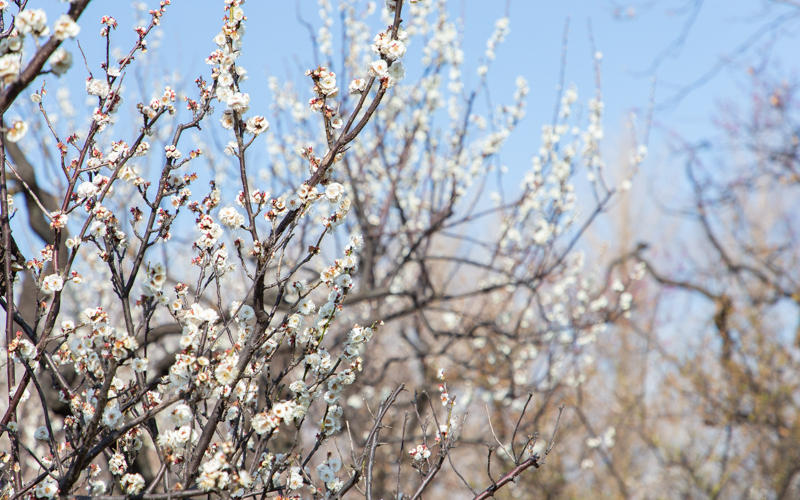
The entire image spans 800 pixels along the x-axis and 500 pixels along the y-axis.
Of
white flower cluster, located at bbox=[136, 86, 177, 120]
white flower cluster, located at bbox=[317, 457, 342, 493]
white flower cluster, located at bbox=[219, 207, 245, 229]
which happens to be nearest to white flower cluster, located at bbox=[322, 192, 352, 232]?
white flower cluster, located at bbox=[219, 207, 245, 229]

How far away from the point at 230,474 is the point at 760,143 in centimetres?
930

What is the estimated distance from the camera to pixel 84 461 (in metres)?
1.32

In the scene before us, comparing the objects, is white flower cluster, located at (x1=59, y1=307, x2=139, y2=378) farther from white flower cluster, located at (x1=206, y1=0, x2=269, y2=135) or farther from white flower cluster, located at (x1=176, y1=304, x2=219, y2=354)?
white flower cluster, located at (x1=206, y1=0, x2=269, y2=135)

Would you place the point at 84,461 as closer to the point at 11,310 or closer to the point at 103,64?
the point at 11,310

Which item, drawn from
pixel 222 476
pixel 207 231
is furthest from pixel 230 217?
pixel 222 476

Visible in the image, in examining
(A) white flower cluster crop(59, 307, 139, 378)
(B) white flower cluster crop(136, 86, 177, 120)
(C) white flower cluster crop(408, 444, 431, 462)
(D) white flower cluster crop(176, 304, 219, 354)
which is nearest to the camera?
(A) white flower cluster crop(59, 307, 139, 378)

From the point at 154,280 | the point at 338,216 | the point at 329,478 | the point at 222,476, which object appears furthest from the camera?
the point at 329,478

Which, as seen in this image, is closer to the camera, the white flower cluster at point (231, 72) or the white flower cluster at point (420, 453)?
the white flower cluster at point (231, 72)

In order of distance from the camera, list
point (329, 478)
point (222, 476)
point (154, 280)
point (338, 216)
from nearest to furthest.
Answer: point (222, 476) → point (154, 280) → point (338, 216) → point (329, 478)

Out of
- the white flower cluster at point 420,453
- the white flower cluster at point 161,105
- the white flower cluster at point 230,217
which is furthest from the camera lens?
the white flower cluster at point 420,453

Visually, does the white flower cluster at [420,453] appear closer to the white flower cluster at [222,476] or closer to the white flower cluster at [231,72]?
the white flower cluster at [222,476]

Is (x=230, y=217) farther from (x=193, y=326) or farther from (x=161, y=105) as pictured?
(x=161, y=105)

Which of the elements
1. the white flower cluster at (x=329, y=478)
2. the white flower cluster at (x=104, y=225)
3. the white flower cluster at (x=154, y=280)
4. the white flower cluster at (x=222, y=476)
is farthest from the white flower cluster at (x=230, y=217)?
the white flower cluster at (x=329, y=478)

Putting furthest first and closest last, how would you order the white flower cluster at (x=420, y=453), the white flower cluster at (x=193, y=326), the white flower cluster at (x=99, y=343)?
1. the white flower cluster at (x=420, y=453)
2. the white flower cluster at (x=193, y=326)
3. the white flower cluster at (x=99, y=343)
